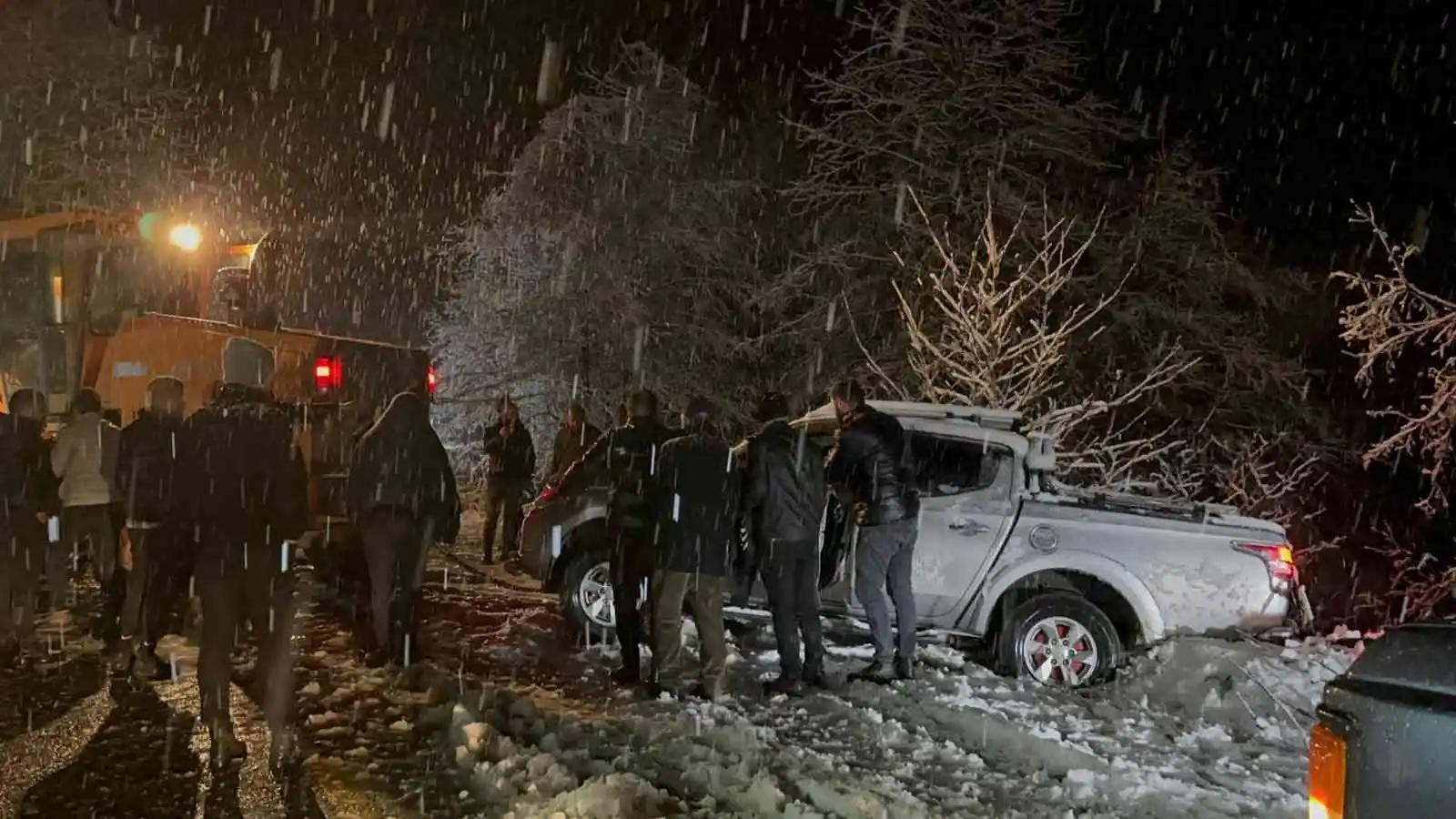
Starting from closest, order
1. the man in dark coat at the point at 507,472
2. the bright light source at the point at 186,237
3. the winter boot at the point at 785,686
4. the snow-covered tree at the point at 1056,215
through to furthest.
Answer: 1. the winter boot at the point at 785,686
2. the man in dark coat at the point at 507,472
3. the bright light source at the point at 186,237
4. the snow-covered tree at the point at 1056,215

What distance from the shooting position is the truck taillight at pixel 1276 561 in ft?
24.6

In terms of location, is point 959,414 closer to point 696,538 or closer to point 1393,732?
point 696,538

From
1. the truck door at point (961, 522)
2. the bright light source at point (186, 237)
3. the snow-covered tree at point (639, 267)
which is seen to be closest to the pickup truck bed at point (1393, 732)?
the truck door at point (961, 522)

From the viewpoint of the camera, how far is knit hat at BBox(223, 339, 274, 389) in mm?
5297

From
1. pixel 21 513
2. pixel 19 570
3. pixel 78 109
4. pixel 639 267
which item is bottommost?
pixel 19 570

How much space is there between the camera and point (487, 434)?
1313cm

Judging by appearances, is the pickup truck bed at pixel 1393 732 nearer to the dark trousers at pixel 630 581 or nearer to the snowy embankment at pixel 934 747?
the snowy embankment at pixel 934 747

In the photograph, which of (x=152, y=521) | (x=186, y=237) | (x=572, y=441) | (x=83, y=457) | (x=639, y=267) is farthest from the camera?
(x=639, y=267)

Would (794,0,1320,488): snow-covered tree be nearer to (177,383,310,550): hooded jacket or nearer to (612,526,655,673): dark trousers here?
(612,526,655,673): dark trousers

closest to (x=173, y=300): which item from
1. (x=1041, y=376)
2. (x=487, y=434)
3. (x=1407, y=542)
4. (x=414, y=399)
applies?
(x=487, y=434)

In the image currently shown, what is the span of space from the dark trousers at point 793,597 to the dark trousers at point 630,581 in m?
0.73

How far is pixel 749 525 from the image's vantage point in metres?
7.23

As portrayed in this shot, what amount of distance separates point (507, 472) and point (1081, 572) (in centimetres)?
651

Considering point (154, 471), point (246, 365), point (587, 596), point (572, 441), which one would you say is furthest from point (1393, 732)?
point (572, 441)
